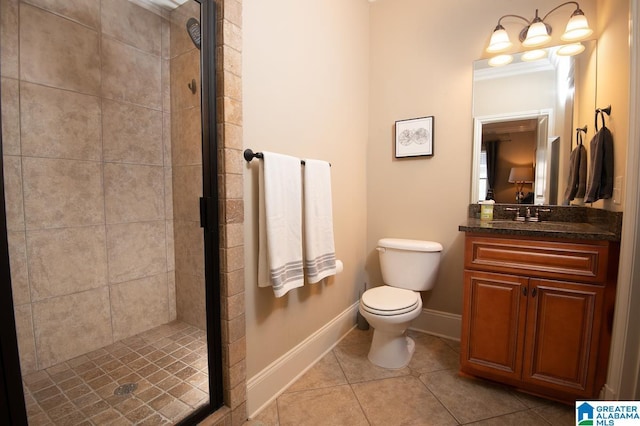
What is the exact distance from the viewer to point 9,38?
147cm

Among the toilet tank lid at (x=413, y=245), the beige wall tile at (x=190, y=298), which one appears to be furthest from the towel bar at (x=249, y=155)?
the toilet tank lid at (x=413, y=245)

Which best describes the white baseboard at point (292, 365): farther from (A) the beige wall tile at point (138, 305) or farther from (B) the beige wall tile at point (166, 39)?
(B) the beige wall tile at point (166, 39)

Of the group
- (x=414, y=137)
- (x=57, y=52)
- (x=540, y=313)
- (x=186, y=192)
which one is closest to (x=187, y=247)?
(x=186, y=192)

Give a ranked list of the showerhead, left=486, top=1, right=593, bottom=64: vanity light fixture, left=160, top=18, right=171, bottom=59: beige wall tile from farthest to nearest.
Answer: left=160, top=18, right=171, bottom=59: beige wall tile → left=486, top=1, right=593, bottom=64: vanity light fixture → the showerhead

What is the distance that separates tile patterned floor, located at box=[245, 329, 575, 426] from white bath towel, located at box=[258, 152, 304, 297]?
0.62m

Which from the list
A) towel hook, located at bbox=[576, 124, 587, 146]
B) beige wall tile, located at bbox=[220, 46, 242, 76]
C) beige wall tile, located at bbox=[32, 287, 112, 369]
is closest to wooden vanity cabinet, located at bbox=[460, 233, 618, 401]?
towel hook, located at bbox=[576, 124, 587, 146]

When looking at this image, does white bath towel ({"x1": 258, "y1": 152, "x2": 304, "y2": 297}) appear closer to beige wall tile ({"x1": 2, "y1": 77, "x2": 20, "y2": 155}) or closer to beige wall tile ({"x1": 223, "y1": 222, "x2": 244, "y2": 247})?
beige wall tile ({"x1": 223, "y1": 222, "x2": 244, "y2": 247})

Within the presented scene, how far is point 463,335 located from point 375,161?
1.46 metres

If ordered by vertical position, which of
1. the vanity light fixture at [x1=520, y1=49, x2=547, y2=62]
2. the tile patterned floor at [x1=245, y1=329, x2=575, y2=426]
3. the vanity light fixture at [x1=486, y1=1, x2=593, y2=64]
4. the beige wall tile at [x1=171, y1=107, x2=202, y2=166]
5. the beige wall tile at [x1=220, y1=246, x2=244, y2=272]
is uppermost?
the vanity light fixture at [x1=486, y1=1, x2=593, y2=64]

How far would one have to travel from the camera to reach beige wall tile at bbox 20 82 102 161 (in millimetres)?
1549

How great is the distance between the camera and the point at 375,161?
2439 millimetres

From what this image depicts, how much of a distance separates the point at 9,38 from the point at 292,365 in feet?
7.70

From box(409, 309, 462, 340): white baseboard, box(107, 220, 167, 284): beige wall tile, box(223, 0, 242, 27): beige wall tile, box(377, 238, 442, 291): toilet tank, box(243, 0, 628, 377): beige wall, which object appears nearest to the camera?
box(223, 0, 242, 27): beige wall tile

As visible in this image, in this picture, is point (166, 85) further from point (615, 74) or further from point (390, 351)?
point (615, 74)
